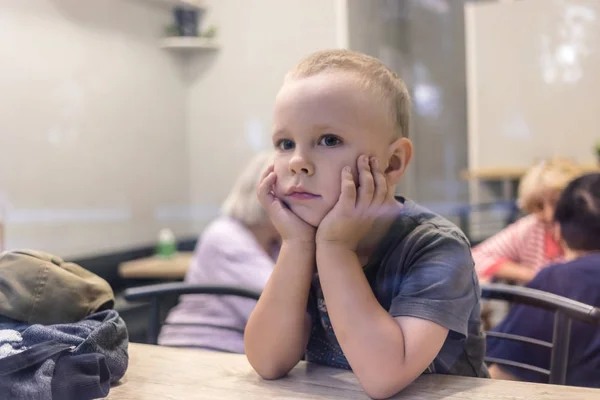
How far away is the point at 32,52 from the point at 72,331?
1860 millimetres

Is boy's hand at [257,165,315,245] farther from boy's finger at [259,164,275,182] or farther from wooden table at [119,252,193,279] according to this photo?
wooden table at [119,252,193,279]

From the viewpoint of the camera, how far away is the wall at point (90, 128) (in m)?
2.30

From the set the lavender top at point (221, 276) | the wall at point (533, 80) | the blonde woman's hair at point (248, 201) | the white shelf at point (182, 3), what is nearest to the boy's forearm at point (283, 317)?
the lavender top at point (221, 276)

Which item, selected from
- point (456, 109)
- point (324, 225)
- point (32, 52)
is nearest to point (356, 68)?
point (324, 225)

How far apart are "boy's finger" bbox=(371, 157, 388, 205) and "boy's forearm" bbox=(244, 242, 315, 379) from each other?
89 millimetres

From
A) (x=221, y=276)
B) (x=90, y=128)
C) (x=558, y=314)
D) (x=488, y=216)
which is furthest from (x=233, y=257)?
(x=90, y=128)

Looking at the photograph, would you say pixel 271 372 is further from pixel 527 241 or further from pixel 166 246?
pixel 166 246

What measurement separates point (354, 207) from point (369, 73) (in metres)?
0.16

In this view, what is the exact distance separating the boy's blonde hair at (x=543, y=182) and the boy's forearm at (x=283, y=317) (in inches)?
46.8

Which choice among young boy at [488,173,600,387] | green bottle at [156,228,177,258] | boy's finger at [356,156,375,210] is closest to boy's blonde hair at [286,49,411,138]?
boy's finger at [356,156,375,210]

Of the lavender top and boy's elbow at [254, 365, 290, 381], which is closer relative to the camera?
boy's elbow at [254, 365, 290, 381]

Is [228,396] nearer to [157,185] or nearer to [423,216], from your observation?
[423,216]

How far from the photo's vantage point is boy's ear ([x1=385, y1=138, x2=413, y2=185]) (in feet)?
2.57

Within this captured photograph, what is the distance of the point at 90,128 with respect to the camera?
2762 mm
